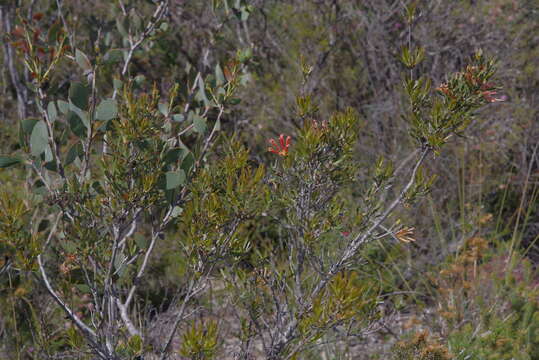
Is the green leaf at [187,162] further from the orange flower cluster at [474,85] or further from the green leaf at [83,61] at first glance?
the orange flower cluster at [474,85]

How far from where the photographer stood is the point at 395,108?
4.06 meters

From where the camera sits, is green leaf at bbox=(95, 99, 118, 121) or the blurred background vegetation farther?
the blurred background vegetation

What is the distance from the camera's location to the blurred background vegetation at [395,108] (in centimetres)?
319

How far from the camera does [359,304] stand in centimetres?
146

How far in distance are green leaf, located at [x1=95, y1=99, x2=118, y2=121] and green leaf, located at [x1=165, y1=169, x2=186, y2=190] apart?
23 cm

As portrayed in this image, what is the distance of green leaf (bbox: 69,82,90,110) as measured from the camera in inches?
62.5

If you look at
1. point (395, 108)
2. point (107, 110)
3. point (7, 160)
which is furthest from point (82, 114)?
point (395, 108)

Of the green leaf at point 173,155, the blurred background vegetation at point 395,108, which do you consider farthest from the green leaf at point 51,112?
the blurred background vegetation at point 395,108

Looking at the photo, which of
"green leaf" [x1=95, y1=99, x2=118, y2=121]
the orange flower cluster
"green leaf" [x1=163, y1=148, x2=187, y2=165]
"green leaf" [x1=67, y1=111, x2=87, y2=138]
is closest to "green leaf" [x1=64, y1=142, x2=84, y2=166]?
"green leaf" [x1=67, y1=111, x2=87, y2=138]

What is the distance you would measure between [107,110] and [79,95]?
0.12 m

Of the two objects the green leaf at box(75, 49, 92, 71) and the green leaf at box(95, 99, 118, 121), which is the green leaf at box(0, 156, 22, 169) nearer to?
the green leaf at box(95, 99, 118, 121)

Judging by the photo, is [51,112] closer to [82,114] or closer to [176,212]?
[82,114]

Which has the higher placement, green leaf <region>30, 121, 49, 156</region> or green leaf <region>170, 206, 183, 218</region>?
green leaf <region>30, 121, 49, 156</region>

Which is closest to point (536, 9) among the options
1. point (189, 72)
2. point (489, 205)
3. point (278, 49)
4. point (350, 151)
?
point (489, 205)
